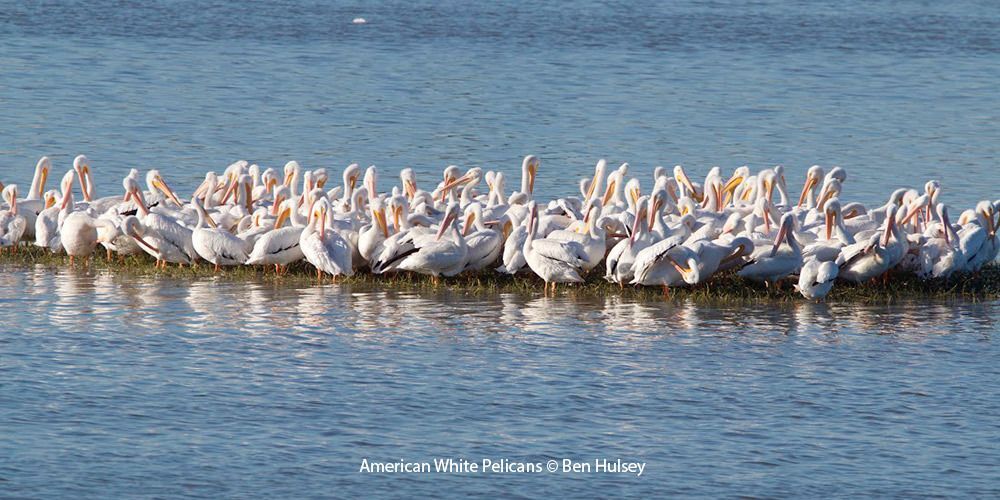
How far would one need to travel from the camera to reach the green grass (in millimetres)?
14312

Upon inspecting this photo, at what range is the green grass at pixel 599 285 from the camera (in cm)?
1431

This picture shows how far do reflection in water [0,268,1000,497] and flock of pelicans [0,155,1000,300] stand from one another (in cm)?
29

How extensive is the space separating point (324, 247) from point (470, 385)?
3003 millimetres

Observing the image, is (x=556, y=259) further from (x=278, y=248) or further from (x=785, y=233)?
(x=278, y=248)

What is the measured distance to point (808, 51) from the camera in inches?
1636

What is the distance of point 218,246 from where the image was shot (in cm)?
1475

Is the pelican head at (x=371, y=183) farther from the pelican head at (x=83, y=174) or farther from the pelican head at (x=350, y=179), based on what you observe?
the pelican head at (x=83, y=174)

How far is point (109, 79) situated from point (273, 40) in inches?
368

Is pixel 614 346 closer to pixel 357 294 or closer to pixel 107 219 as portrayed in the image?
pixel 357 294

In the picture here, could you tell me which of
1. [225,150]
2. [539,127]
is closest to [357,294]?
[225,150]

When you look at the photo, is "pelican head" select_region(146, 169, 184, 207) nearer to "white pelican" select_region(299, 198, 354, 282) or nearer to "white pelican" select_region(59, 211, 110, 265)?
"white pelican" select_region(59, 211, 110, 265)

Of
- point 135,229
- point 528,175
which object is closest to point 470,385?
point 135,229

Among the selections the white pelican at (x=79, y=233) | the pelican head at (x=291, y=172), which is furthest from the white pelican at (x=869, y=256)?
the white pelican at (x=79, y=233)

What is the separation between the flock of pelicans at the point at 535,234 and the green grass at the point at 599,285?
11cm
